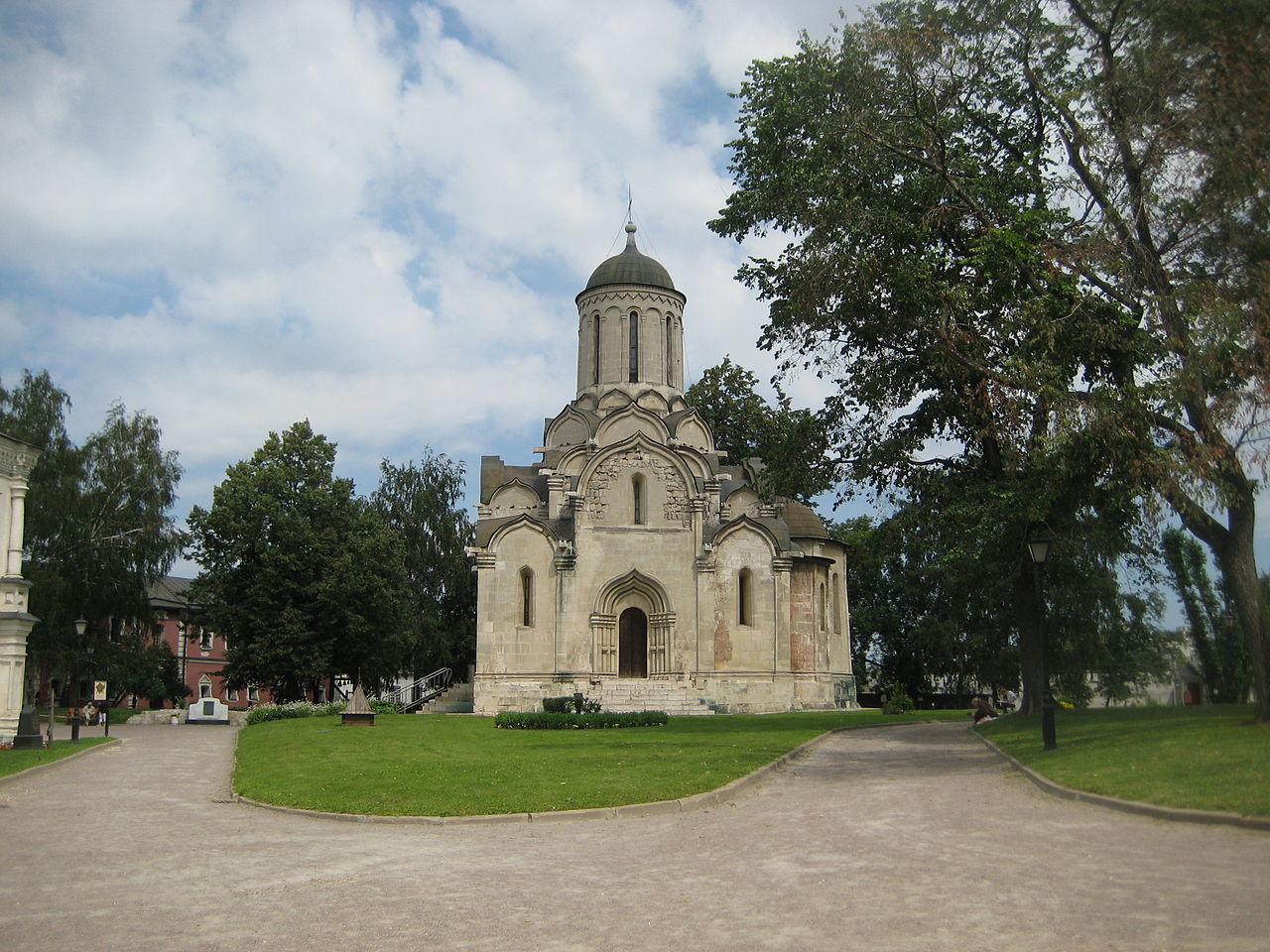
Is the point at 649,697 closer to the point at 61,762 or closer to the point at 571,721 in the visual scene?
the point at 571,721

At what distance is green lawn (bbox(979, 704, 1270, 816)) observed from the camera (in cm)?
1112

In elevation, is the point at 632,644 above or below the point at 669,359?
below

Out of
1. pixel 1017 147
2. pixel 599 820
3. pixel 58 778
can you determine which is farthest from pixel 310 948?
pixel 1017 147

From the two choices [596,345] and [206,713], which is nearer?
[206,713]

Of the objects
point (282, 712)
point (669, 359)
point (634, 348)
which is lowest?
point (282, 712)

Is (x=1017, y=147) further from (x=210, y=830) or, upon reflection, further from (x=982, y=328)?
(x=210, y=830)

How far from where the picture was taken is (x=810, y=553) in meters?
38.8

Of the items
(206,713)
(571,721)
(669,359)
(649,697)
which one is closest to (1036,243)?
(571,721)

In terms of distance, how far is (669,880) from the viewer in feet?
29.3

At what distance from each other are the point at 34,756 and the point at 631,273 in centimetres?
2790

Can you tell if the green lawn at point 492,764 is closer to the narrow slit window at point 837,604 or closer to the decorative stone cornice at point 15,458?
the decorative stone cornice at point 15,458

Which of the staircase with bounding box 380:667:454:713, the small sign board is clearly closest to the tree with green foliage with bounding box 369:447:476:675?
the staircase with bounding box 380:667:454:713

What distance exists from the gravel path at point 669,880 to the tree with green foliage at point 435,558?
34697 mm

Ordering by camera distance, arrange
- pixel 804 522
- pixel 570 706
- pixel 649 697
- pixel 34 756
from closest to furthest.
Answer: pixel 34 756 < pixel 570 706 < pixel 649 697 < pixel 804 522
